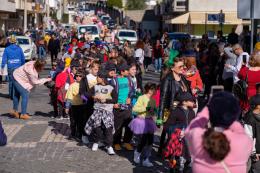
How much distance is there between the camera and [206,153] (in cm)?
508

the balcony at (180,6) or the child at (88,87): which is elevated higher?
the balcony at (180,6)

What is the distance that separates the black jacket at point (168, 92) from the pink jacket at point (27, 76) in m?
5.72

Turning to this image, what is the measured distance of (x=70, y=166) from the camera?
10328 mm

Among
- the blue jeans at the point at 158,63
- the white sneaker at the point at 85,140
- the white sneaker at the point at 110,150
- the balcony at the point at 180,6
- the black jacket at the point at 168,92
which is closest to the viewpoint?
the black jacket at the point at 168,92

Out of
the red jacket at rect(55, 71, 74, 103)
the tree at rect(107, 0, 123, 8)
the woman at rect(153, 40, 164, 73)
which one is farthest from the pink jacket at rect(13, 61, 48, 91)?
the tree at rect(107, 0, 123, 8)

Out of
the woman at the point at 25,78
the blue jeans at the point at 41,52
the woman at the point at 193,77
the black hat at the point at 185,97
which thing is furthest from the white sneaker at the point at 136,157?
the blue jeans at the point at 41,52

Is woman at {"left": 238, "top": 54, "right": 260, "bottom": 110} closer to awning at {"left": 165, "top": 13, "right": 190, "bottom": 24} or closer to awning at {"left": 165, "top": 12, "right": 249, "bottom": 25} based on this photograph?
awning at {"left": 165, "top": 12, "right": 249, "bottom": 25}

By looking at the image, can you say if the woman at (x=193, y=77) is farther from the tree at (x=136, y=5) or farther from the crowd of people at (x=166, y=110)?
the tree at (x=136, y=5)

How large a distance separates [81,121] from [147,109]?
243 centimetres

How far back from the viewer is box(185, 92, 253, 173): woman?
505 centimetres

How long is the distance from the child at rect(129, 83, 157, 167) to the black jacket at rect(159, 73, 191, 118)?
37cm

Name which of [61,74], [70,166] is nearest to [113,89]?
[70,166]

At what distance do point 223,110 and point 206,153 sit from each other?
1.17 feet

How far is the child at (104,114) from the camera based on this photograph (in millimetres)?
10891
